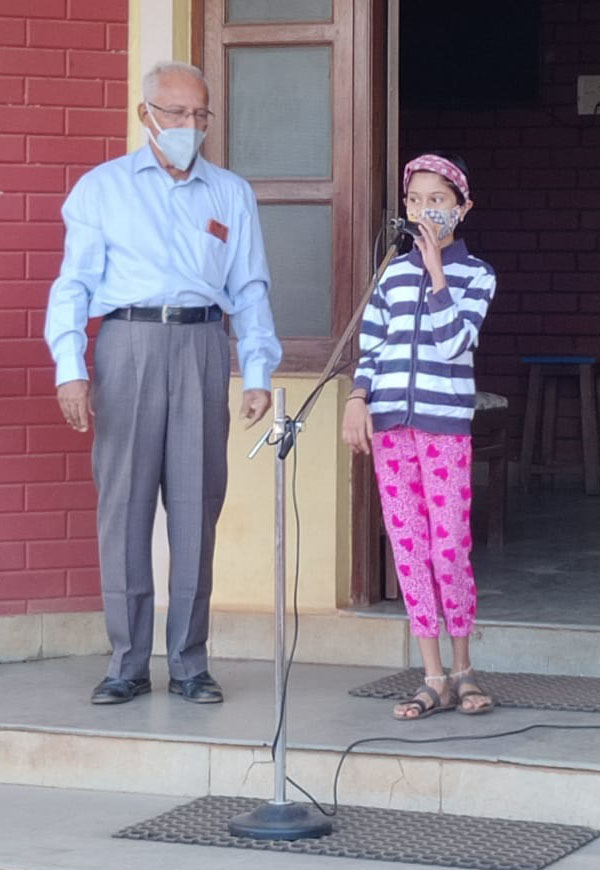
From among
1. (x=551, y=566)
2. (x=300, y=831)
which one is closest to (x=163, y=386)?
(x=300, y=831)

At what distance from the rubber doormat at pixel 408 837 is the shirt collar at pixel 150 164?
180cm

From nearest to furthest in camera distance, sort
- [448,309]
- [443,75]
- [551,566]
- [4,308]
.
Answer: [448,309] → [4,308] → [551,566] → [443,75]

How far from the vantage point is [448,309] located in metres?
4.78

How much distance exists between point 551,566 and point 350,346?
1474 millimetres

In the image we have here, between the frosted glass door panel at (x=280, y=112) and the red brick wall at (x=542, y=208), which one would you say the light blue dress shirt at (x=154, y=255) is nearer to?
the frosted glass door panel at (x=280, y=112)

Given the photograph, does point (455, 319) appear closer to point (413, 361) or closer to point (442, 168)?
point (413, 361)

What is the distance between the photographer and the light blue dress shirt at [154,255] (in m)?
5.12

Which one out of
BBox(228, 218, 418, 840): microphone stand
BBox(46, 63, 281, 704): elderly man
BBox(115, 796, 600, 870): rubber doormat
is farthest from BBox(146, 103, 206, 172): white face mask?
BBox(115, 796, 600, 870): rubber doormat

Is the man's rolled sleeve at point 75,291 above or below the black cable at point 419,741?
above

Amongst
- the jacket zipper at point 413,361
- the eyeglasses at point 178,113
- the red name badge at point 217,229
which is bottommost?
the jacket zipper at point 413,361

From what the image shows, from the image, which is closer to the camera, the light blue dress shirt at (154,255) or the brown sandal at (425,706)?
the brown sandal at (425,706)

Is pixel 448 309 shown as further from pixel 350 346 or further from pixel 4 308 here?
Result: pixel 4 308

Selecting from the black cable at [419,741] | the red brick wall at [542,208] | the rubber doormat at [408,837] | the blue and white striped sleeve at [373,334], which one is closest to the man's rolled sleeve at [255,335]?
the blue and white striped sleeve at [373,334]

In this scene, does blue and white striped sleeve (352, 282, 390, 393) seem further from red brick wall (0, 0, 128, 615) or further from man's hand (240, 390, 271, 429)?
red brick wall (0, 0, 128, 615)
